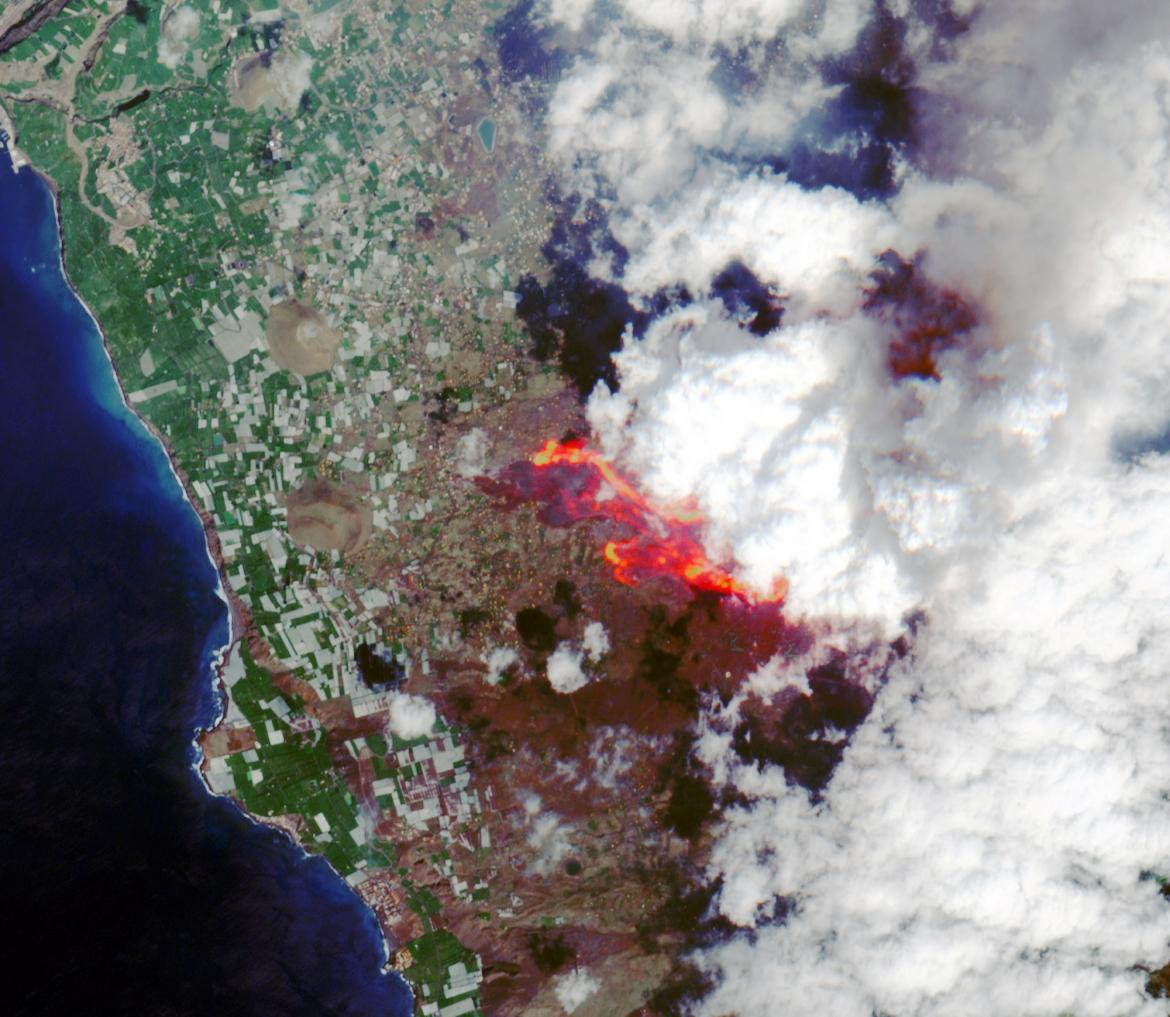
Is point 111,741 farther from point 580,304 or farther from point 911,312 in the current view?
point 911,312

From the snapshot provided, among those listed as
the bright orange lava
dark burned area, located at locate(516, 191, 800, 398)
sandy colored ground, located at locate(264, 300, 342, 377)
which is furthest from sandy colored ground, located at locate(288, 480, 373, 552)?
dark burned area, located at locate(516, 191, 800, 398)

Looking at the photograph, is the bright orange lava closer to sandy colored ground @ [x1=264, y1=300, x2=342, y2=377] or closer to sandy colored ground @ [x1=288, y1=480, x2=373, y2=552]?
sandy colored ground @ [x1=288, y1=480, x2=373, y2=552]

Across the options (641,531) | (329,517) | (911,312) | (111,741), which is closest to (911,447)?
(911,312)

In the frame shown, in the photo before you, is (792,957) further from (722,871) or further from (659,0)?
(659,0)

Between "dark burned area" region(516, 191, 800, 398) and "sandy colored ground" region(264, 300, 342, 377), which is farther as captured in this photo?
"sandy colored ground" region(264, 300, 342, 377)

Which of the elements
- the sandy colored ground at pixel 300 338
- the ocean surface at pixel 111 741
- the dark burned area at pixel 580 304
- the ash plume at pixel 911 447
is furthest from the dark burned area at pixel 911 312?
the ocean surface at pixel 111 741

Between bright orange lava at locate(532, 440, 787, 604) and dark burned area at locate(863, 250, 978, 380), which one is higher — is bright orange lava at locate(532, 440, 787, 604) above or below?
below
